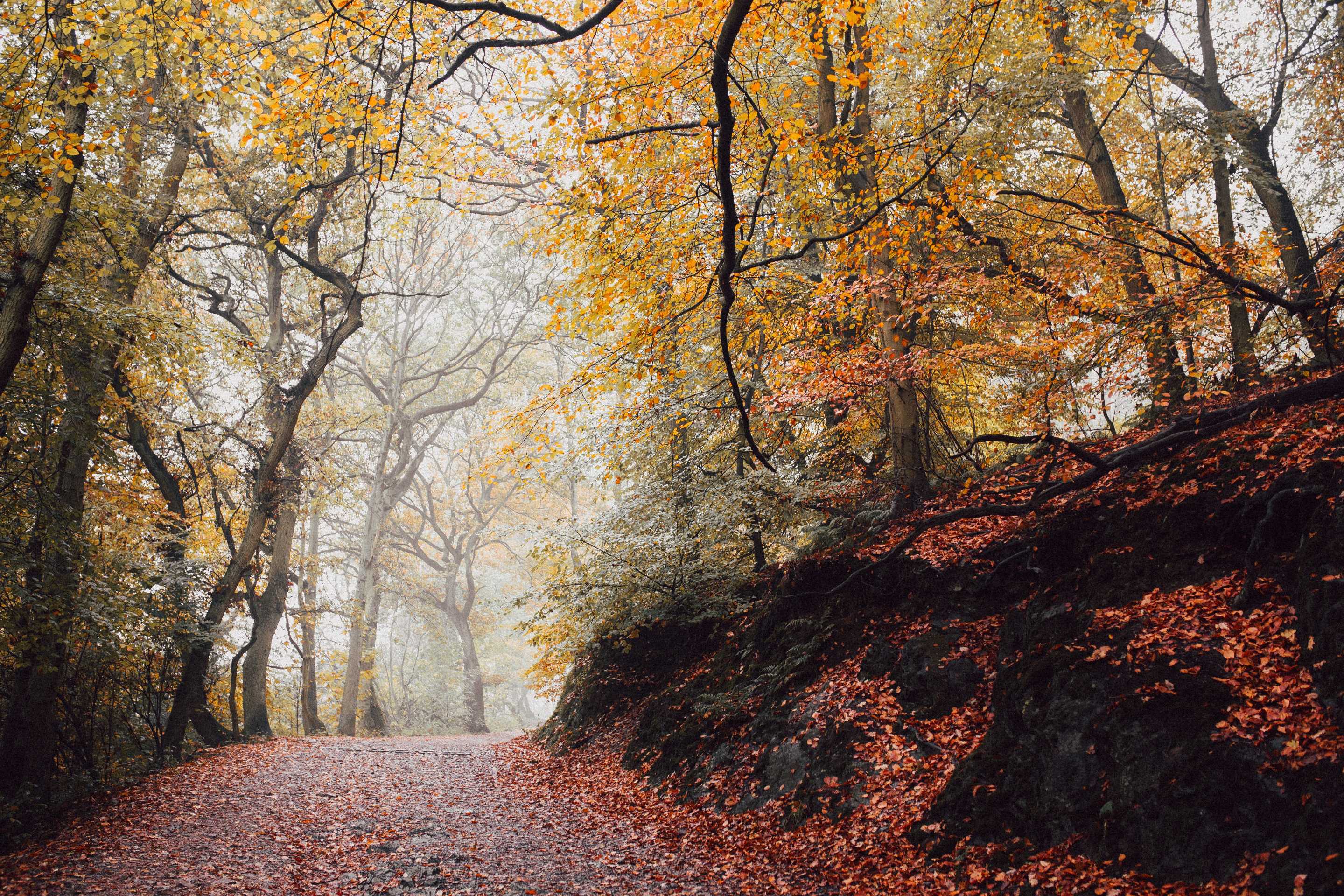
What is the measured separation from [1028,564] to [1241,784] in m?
2.84

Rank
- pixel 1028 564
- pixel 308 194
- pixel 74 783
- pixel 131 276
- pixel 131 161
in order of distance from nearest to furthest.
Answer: pixel 1028 564 < pixel 74 783 < pixel 131 276 < pixel 131 161 < pixel 308 194

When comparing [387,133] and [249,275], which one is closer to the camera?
[387,133]

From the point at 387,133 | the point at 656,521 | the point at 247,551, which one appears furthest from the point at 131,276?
the point at 656,521

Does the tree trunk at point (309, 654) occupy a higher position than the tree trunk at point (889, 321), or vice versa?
the tree trunk at point (889, 321)

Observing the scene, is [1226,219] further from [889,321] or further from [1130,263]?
[889,321]

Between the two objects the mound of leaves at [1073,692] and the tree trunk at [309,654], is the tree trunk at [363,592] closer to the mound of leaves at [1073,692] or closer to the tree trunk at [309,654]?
the tree trunk at [309,654]

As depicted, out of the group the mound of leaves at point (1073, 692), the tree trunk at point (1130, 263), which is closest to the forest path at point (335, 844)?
the mound of leaves at point (1073, 692)

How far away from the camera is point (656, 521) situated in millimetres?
9758

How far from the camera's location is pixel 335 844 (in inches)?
245

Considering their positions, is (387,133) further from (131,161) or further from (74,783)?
(74,783)

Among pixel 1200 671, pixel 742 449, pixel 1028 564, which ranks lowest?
pixel 1200 671

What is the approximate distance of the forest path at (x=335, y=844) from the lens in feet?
17.2

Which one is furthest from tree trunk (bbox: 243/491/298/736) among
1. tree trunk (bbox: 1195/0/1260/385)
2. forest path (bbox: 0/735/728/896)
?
tree trunk (bbox: 1195/0/1260/385)

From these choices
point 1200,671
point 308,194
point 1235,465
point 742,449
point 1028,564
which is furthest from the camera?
point 308,194
